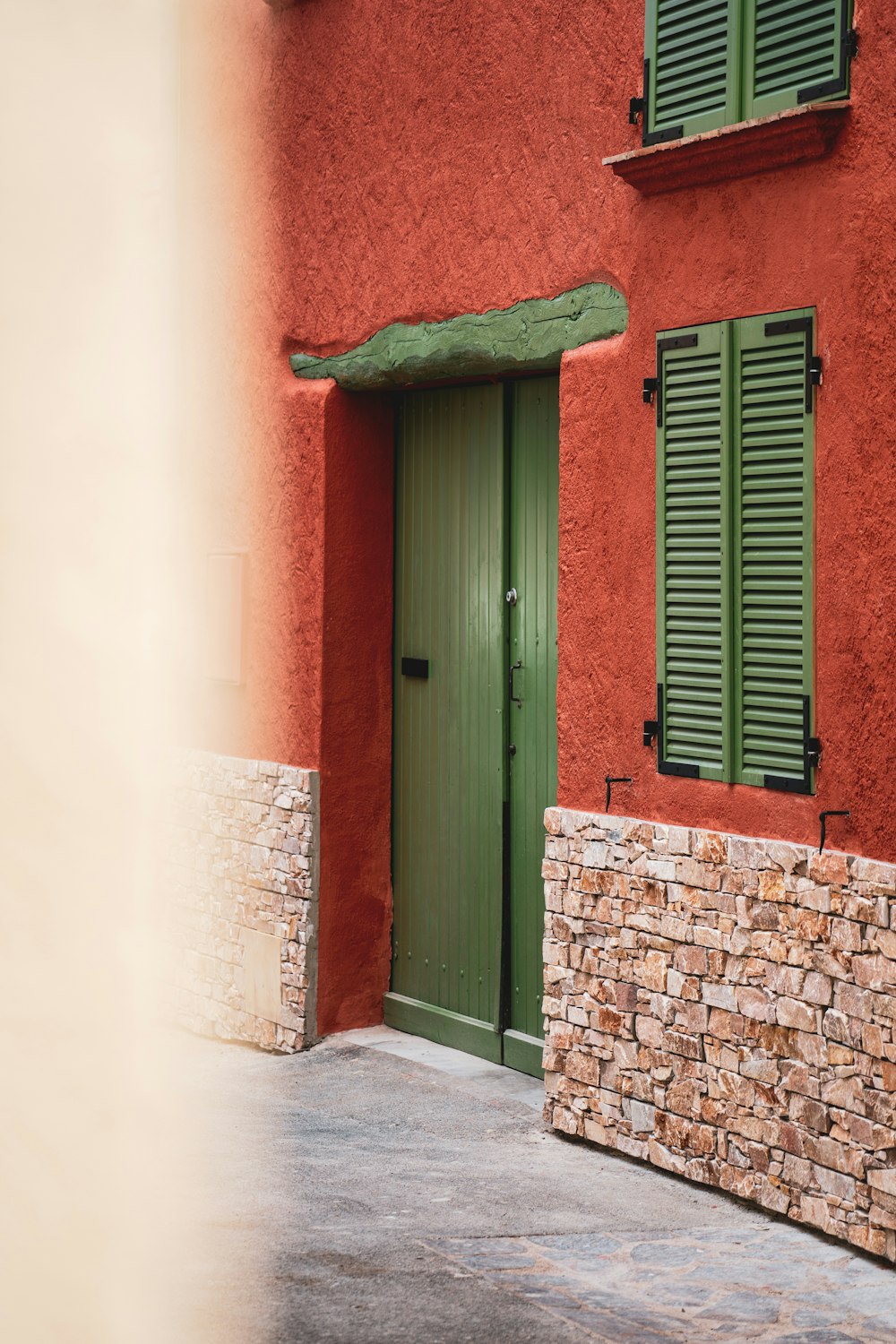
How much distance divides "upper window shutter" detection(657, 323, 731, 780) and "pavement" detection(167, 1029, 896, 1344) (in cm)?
146

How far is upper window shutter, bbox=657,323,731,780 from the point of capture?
525 centimetres

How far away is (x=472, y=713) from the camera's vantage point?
696 cm

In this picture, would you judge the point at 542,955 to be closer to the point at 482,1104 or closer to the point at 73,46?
the point at 482,1104

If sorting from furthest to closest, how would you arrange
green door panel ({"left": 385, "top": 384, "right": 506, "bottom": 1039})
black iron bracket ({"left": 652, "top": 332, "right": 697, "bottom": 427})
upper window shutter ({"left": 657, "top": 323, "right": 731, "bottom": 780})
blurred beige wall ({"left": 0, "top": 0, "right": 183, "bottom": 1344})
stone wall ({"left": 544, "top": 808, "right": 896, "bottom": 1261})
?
green door panel ({"left": 385, "top": 384, "right": 506, "bottom": 1039}), black iron bracket ({"left": 652, "top": 332, "right": 697, "bottom": 427}), upper window shutter ({"left": 657, "top": 323, "right": 731, "bottom": 780}), stone wall ({"left": 544, "top": 808, "right": 896, "bottom": 1261}), blurred beige wall ({"left": 0, "top": 0, "right": 183, "bottom": 1344})

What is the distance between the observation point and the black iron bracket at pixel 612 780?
5.67 meters

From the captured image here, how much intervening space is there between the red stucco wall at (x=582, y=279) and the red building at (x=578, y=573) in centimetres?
2

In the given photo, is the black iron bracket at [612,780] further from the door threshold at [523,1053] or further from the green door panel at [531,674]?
the door threshold at [523,1053]

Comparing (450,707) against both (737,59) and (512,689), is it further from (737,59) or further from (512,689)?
(737,59)

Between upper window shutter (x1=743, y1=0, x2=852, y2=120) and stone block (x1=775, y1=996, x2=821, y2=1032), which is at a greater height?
upper window shutter (x1=743, y1=0, x2=852, y2=120)

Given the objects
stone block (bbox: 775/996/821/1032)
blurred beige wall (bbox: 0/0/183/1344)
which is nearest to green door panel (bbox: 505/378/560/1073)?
stone block (bbox: 775/996/821/1032)

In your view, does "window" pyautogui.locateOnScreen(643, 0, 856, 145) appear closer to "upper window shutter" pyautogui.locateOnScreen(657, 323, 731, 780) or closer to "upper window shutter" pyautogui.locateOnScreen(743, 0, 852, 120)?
"upper window shutter" pyautogui.locateOnScreen(743, 0, 852, 120)

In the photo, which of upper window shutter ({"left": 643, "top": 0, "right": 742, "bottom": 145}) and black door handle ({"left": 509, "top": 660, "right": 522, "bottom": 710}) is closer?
upper window shutter ({"left": 643, "top": 0, "right": 742, "bottom": 145})

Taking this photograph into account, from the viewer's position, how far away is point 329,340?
7285 millimetres

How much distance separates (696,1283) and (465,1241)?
0.72 meters
